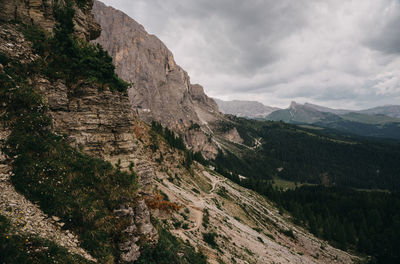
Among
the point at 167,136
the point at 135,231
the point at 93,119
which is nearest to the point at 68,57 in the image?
the point at 93,119

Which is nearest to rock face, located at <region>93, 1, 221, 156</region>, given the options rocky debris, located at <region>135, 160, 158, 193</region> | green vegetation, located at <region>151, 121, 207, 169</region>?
green vegetation, located at <region>151, 121, 207, 169</region>

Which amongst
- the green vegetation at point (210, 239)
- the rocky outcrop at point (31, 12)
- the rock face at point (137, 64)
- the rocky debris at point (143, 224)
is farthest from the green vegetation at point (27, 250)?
the rock face at point (137, 64)

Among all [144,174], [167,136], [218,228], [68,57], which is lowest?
[218,228]

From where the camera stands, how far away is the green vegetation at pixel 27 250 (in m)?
7.58

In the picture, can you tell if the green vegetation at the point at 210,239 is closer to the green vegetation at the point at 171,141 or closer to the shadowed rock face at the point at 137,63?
the green vegetation at the point at 171,141

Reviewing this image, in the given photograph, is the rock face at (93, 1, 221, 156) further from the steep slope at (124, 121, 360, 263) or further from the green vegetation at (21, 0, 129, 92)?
the green vegetation at (21, 0, 129, 92)

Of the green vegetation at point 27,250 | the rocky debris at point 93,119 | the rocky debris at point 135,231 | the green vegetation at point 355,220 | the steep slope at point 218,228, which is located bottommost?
the green vegetation at point 355,220

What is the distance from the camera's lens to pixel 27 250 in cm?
818

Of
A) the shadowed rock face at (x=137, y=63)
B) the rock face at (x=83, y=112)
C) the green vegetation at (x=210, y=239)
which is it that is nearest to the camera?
the rock face at (x=83, y=112)

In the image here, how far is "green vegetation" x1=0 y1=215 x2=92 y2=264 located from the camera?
7.58 meters

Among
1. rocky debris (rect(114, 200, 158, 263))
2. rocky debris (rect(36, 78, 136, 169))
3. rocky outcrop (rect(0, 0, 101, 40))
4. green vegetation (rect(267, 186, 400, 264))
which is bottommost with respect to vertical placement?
green vegetation (rect(267, 186, 400, 264))

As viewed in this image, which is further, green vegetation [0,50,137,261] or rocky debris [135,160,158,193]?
rocky debris [135,160,158,193]

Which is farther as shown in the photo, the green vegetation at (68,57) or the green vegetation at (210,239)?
the green vegetation at (210,239)

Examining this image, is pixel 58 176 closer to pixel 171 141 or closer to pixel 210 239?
pixel 210 239
